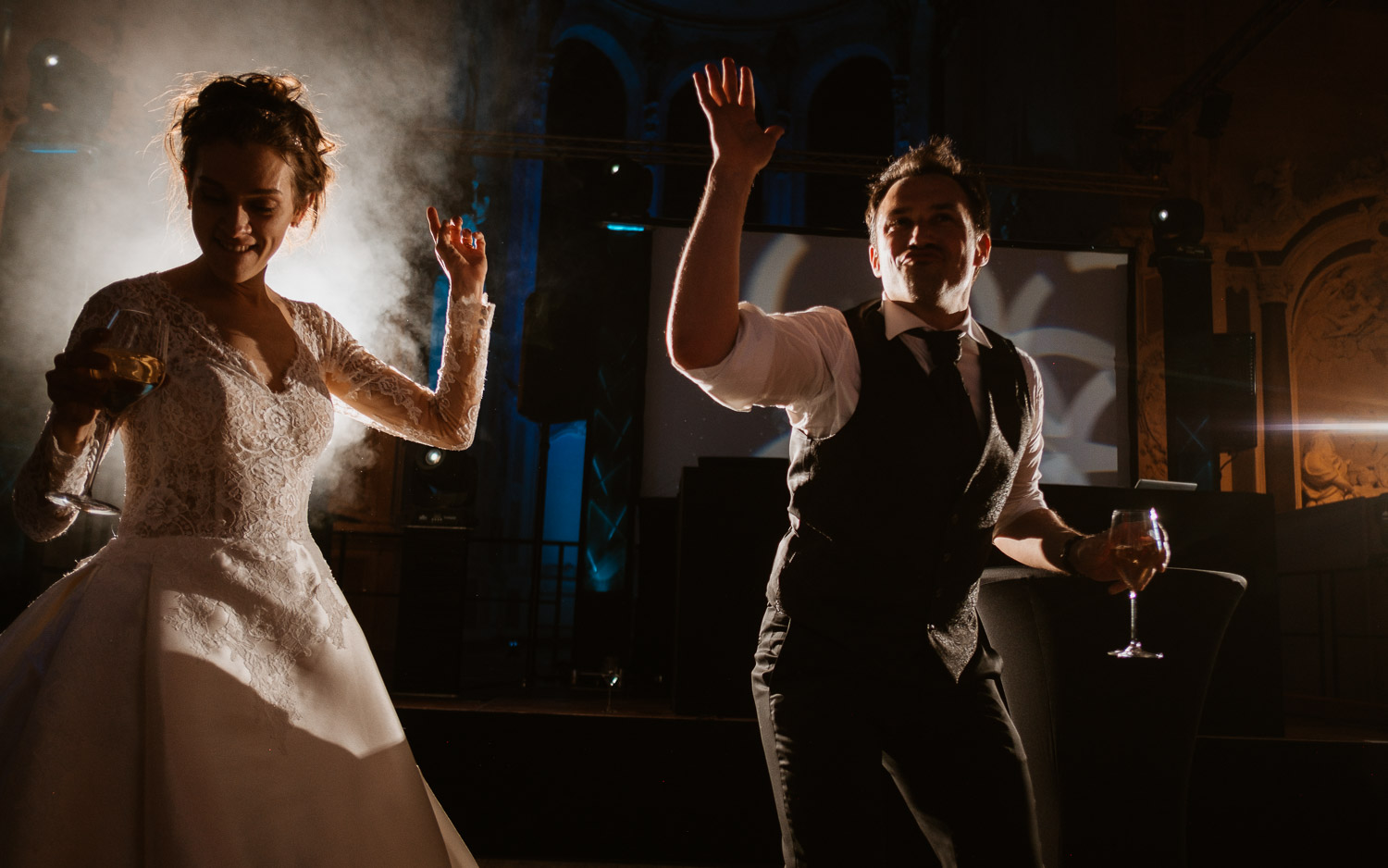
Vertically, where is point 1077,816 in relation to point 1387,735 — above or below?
above

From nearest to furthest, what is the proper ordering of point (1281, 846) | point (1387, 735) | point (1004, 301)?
1. point (1281, 846)
2. point (1387, 735)
3. point (1004, 301)

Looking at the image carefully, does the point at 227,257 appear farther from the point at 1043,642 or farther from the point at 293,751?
the point at 1043,642

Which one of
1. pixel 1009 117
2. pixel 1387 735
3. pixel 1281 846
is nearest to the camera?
pixel 1281 846

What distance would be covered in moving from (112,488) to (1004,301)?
215 inches

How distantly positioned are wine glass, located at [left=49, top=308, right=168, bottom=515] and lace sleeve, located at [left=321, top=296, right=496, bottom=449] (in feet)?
1.29

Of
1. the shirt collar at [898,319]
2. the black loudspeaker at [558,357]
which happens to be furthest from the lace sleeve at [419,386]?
the black loudspeaker at [558,357]

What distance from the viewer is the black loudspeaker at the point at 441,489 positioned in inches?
184

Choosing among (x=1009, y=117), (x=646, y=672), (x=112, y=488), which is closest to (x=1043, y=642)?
(x=646, y=672)

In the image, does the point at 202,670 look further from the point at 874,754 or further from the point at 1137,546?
the point at 1137,546

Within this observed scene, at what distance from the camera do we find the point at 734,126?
1.20 metres

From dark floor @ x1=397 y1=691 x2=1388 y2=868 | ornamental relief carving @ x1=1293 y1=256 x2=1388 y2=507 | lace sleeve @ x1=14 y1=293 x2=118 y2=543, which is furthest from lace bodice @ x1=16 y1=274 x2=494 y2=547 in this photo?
ornamental relief carving @ x1=1293 y1=256 x2=1388 y2=507

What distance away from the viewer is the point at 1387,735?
4.32 metres

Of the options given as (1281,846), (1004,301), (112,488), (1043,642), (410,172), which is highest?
(410,172)

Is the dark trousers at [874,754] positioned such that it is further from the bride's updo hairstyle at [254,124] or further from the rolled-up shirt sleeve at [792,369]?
the bride's updo hairstyle at [254,124]
